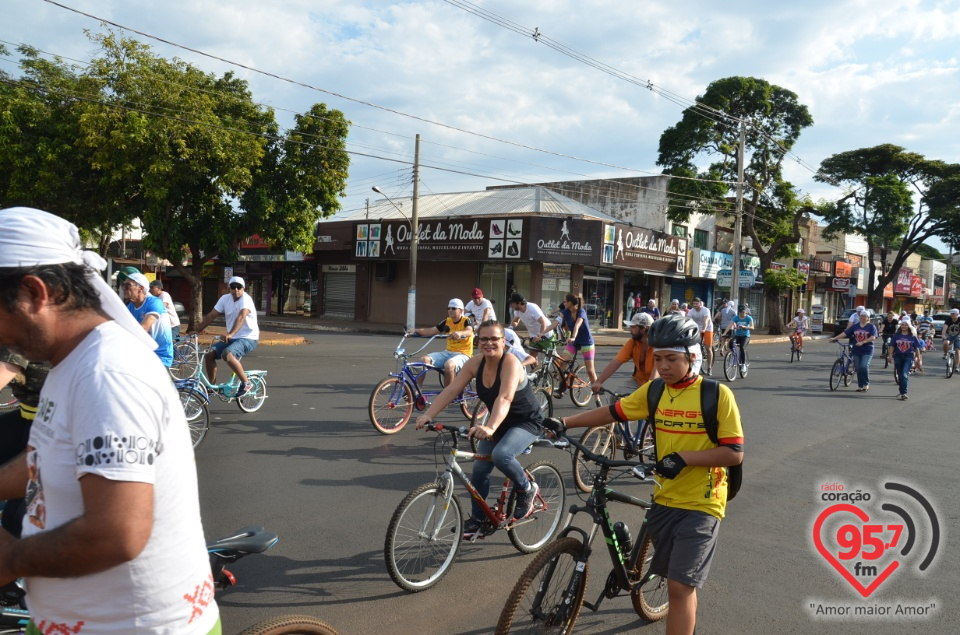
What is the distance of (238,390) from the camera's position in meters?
9.59

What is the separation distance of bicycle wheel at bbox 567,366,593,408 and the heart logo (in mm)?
5601

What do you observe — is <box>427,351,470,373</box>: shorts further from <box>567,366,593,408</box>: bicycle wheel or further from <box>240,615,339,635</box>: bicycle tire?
<box>240,615,339,635</box>: bicycle tire

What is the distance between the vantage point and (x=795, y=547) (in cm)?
536

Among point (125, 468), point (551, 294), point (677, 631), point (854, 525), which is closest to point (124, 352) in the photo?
point (125, 468)

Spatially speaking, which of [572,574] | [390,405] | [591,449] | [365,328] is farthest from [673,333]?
[365,328]

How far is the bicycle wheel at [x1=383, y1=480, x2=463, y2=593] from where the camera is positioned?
4.22 metres

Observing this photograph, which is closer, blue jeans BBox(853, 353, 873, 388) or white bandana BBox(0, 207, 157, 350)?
white bandana BBox(0, 207, 157, 350)

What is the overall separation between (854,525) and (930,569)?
2.63ft

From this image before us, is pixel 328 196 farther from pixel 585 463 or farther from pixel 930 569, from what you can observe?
pixel 930 569

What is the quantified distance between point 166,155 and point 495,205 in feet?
59.1

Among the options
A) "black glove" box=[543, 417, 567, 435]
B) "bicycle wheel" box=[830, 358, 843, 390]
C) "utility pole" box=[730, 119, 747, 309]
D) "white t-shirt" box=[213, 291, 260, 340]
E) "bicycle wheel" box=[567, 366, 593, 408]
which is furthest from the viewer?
"utility pole" box=[730, 119, 747, 309]

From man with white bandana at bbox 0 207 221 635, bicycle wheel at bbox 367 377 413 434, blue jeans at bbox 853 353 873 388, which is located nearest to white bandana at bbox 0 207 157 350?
man with white bandana at bbox 0 207 221 635

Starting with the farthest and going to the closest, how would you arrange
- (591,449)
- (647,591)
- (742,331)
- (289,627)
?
(742,331) < (591,449) < (647,591) < (289,627)

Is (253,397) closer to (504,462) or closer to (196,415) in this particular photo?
(196,415)
